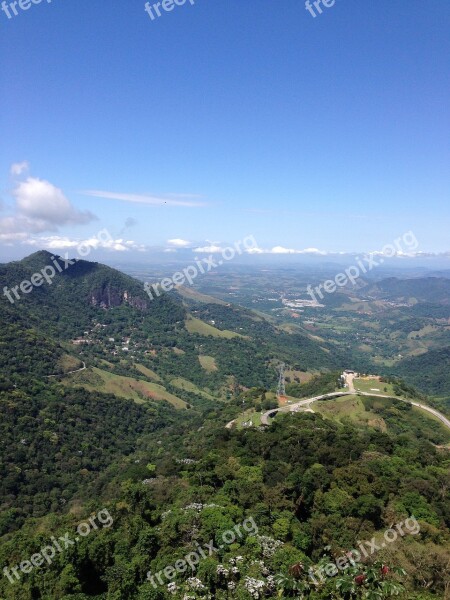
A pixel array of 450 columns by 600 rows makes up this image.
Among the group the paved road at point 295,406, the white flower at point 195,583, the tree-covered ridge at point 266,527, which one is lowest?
the paved road at point 295,406

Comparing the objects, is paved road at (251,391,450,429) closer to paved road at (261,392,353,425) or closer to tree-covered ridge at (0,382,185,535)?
paved road at (261,392,353,425)

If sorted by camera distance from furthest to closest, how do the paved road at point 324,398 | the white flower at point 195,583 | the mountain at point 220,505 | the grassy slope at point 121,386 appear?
the grassy slope at point 121,386, the paved road at point 324,398, the mountain at point 220,505, the white flower at point 195,583

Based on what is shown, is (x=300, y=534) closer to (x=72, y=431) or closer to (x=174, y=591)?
(x=174, y=591)

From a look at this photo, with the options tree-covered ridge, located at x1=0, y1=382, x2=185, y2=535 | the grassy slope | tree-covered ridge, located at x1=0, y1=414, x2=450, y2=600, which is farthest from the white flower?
the grassy slope

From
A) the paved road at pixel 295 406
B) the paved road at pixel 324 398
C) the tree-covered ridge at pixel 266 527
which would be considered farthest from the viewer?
the paved road at pixel 324 398

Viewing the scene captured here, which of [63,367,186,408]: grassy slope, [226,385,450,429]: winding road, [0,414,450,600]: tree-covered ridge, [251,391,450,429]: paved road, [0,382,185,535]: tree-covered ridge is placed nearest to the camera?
[0,414,450,600]: tree-covered ridge

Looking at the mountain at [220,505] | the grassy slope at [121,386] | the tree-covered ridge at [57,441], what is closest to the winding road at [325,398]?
the mountain at [220,505]

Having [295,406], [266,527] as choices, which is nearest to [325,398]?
[295,406]

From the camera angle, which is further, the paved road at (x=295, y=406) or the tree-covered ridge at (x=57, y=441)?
the paved road at (x=295, y=406)

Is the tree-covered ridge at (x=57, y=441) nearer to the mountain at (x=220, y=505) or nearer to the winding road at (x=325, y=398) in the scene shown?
the mountain at (x=220, y=505)

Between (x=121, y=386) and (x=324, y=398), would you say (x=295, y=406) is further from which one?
(x=121, y=386)

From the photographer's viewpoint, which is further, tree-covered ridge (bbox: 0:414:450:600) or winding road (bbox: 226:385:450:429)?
winding road (bbox: 226:385:450:429)

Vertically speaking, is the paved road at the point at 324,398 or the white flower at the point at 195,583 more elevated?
the white flower at the point at 195,583
